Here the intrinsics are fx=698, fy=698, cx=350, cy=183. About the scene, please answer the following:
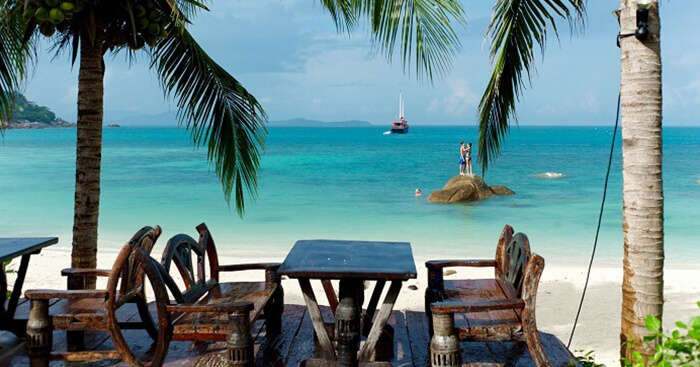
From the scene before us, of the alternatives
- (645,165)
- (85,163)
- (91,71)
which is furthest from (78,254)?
(645,165)

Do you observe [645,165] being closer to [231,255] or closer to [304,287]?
[304,287]

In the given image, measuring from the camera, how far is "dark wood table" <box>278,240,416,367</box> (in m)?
3.89

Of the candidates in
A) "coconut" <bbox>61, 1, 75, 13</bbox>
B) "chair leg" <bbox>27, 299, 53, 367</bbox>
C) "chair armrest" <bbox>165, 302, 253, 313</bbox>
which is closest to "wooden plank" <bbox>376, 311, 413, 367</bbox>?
"chair armrest" <bbox>165, 302, 253, 313</bbox>

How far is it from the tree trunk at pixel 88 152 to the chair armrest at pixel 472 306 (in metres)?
3.29

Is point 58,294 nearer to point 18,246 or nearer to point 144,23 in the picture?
point 18,246

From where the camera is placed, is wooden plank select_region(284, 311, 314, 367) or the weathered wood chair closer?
the weathered wood chair

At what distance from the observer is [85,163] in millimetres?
5676

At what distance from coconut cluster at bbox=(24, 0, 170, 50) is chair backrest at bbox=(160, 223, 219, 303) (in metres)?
1.60

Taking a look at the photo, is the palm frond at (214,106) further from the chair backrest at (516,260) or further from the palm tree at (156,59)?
the chair backrest at (516,260)

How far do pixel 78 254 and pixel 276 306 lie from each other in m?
1.91

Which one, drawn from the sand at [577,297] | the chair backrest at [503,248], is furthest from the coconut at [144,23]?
the sand at [577,297]

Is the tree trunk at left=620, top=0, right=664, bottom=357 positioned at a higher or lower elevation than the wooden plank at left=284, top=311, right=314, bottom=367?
higher

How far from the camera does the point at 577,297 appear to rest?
9.74m

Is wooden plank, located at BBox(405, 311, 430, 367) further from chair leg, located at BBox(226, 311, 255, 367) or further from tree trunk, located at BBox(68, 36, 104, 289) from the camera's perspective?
tree trunk, located at BBox(68, 36, 104, 289)
